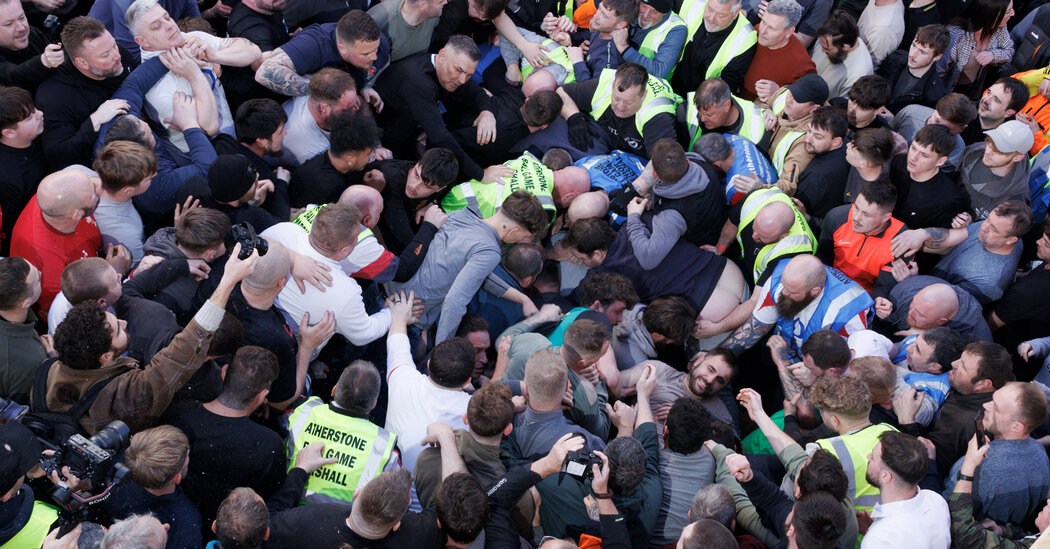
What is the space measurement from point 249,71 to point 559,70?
2581mm

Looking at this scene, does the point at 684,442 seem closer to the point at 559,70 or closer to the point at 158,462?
the point at 158,462

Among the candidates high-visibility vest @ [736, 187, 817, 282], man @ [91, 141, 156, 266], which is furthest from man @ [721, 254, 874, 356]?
man @ [91, 141, 156, 266]

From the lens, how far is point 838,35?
707cm

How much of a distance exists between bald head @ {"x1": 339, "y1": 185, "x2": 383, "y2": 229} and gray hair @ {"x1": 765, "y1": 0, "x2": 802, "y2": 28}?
3681 millimetres

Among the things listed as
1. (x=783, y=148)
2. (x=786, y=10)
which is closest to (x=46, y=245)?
(x=783, y=148)

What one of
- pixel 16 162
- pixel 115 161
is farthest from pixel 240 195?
pixel 16 162

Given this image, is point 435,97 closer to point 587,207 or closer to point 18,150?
point 587,207

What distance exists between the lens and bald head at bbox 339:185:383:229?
5465mm

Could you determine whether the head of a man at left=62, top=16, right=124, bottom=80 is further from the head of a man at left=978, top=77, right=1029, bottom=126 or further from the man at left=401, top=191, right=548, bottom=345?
the head of a man at left=978, top=77, right=1029, bottom=126

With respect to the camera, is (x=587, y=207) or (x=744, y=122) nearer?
(x=587, y=207)

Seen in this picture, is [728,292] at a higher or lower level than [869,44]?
lower

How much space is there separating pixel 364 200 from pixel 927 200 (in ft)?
13.4

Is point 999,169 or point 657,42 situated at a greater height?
point 999,169

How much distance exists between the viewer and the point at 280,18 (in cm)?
646
